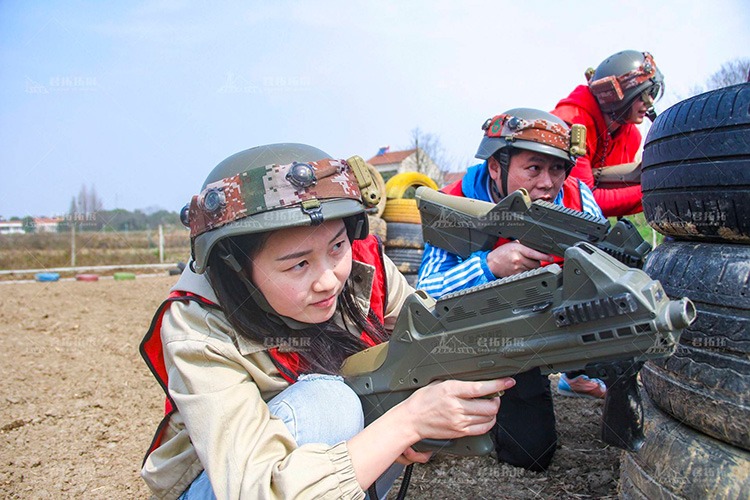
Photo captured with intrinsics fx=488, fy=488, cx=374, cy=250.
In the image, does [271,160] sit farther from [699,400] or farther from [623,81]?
[623,81]

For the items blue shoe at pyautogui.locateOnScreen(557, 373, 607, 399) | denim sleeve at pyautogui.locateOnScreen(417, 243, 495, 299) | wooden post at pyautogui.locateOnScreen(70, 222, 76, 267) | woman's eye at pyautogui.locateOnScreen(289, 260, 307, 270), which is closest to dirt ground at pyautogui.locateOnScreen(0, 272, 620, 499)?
blue shoe at pyautogui.locateOnScreen(557, 373, 607, 399)

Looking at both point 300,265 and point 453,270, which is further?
point 453,270

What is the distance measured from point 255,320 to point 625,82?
171 inches

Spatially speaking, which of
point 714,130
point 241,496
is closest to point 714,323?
point 714,130

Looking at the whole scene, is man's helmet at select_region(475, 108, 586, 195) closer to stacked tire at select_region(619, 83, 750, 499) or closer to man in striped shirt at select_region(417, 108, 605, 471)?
man in striped shirt at select_region(417, 108, 605, 471)

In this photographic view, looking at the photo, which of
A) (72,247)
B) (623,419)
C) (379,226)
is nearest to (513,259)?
(623,419)

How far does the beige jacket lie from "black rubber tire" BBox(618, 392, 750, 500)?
41.1 inches

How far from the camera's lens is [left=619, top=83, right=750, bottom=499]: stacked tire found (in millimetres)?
1544

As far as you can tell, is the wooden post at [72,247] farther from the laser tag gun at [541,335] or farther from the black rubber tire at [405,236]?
the laser tag gun at [541,335]

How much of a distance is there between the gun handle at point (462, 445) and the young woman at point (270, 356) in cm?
6

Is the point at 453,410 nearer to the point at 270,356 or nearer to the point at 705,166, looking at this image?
the point at 270,356

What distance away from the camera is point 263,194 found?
67.6 inches

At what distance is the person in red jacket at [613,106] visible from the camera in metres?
4.46

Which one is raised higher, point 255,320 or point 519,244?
point 519,244
